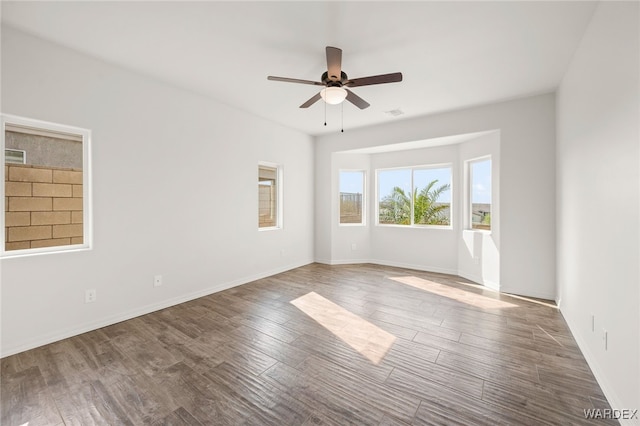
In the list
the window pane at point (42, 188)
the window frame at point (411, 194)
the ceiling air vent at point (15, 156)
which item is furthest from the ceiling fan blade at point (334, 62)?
the window frame at point (411, 194)

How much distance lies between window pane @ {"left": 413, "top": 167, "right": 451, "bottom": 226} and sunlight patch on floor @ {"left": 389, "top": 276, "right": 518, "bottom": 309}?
1.36 meters

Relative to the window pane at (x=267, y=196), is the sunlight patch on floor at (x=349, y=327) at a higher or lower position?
lower

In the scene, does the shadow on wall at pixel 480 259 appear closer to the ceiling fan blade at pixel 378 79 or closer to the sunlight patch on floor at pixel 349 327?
the sunlight patch on floor at pixel 349 327

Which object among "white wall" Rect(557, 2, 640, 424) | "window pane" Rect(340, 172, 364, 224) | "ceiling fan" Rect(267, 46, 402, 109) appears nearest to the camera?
"white wall" Rect(557, 2, 640, 424)

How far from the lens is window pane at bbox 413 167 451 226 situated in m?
5.29

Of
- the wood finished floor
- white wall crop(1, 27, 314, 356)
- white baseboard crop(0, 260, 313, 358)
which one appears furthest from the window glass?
the wood finished floor

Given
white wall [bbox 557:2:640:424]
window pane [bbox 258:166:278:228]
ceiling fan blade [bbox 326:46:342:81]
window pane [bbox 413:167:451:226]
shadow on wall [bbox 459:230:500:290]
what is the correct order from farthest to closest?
window pane [bbox 413:167:451:226]
window pane [bbox 258:166:278:228]
shadow on wall [bbox 459:230:500:290]
ceiling fan blade [bbox 326:46:342:81]
white wall [bbox 557:2:640:424]

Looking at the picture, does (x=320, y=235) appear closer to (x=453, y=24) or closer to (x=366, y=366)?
(x=366, y=366)

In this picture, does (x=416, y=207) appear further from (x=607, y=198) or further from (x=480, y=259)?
(x=607, y=198)

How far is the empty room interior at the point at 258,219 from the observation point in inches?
70.4

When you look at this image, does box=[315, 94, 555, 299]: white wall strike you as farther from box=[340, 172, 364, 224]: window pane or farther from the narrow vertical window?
the narrow vertical window

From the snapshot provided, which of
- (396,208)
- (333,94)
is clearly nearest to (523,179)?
(396,208)

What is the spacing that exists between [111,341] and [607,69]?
15.5ft

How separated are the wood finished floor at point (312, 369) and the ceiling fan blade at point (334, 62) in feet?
8.42
